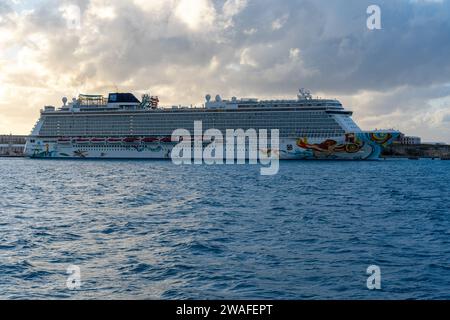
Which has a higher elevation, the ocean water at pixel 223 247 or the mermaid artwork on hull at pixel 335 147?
the mermaid artwork on hull at pixel 335 147

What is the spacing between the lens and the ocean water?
1291cm

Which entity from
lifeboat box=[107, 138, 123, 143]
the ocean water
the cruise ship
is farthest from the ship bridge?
the ocean water

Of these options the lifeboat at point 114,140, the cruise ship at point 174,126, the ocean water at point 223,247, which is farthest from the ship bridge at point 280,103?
the ocean water at point 223,247

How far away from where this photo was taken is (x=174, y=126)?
4195 inches

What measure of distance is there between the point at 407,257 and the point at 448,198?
21.6 meters

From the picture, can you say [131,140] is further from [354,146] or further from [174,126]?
[354,146]

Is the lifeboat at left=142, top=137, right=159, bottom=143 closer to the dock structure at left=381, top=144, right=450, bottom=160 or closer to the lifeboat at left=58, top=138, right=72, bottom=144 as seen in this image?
the lifeboat at left=58, top=138, right=72, bottom=144

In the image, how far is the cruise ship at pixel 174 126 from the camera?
3556 inches

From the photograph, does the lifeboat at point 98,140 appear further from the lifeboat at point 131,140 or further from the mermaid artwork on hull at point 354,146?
the mermaid artwork on hull at point 354,146

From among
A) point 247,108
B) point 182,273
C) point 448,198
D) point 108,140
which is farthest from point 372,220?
point 108,140

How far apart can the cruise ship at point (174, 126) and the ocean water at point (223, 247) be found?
57973mm

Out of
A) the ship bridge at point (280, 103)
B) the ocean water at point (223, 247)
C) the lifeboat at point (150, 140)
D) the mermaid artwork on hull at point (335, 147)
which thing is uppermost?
the ship bridge at point (280, 103)

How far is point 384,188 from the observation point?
42.2 meters

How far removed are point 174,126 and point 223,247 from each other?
89879 mm
